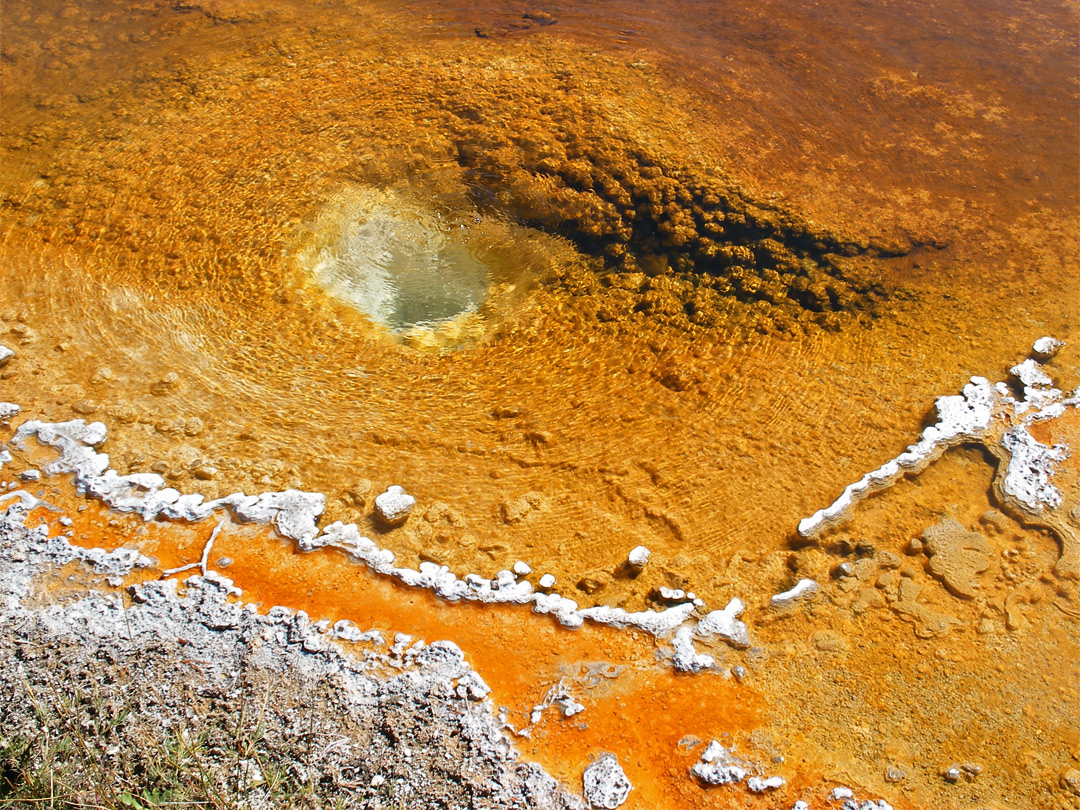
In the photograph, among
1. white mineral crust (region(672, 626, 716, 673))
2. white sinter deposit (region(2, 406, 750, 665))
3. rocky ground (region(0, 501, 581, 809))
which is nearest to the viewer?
rocky ground (region(0, 501, 581, 809))

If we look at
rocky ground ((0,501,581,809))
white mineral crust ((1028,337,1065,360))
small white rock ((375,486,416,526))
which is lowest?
rocky ground ((0,501,581,809))

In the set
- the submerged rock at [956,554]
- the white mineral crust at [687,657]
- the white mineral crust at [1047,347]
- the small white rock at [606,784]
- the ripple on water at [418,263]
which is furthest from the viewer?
the ripple on water at [418,263]

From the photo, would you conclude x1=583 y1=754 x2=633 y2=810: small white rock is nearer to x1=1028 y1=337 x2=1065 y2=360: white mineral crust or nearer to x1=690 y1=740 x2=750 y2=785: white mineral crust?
x1=690 y1=740 x2=750 y2=785: white mineral crust

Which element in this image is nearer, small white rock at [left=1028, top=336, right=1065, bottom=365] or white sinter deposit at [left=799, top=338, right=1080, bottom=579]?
white sinter deposit at [left=799, top=338, right=1080, bottom=579]

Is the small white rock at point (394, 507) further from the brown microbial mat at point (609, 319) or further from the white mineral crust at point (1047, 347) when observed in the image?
the white mineral crust at point (1047, 347)

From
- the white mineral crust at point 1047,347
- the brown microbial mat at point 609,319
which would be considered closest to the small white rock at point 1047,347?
the white mineral crust at point 1047,347

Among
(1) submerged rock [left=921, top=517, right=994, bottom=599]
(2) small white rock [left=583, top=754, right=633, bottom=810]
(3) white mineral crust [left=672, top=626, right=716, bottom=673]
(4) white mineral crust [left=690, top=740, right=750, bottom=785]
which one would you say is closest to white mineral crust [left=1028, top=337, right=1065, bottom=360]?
(1) submerged rock [left=921, top=517, right=994, bottom=599]

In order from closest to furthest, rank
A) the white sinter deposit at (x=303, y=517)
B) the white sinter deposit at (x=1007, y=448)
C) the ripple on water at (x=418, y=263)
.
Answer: the white sinter deposit at (x=303, y=517) < the white sinter deposit at (x=1007, y=448) < the ripple on water at (x=418, y=263)

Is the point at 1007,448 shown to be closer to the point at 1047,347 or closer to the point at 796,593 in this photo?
the point at 1047,347
